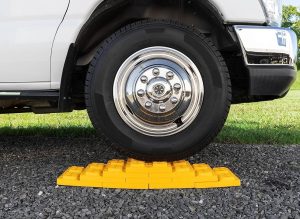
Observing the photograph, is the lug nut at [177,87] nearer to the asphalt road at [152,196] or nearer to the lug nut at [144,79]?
the lug nut at [144,79]

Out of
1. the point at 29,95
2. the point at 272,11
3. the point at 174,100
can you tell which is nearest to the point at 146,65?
the point at 174,100

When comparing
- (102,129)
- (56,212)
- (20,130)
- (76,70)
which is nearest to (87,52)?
(76,70)

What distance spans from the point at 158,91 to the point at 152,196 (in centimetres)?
67

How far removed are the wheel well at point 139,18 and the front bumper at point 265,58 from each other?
10 centimetres

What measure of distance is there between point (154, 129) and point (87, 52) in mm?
821

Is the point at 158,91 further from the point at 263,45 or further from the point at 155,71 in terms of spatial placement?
the point at 263,45

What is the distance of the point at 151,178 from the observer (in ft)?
8.86

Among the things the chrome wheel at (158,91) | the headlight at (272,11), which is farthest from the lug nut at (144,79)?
the headlight at (272,11)

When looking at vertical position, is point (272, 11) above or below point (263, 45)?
above

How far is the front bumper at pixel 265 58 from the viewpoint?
2.89 metres

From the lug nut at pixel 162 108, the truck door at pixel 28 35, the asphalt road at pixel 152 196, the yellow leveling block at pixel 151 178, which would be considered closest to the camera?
the asphalt road at pixel 152 196

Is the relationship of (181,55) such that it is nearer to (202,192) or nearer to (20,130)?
(202,192)

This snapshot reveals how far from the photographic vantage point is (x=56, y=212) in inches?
91.7

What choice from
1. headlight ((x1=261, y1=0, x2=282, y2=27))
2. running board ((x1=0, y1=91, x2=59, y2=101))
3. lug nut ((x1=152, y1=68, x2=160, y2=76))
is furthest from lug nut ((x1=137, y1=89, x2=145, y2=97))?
headlight ((x1=261, y1=0, x2=282, y2=27))
